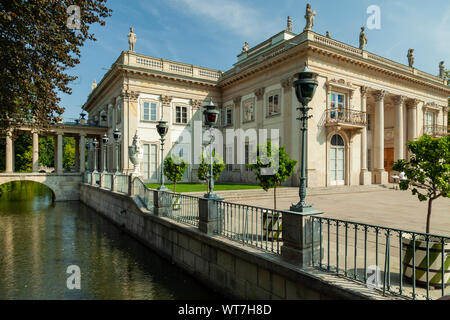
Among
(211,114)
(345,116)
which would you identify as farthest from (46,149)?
(211,114)

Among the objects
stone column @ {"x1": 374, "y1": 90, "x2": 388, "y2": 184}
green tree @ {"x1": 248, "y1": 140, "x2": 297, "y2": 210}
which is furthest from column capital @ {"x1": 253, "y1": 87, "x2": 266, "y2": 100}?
green tree @ {"x1": 248, "y1": 140, "x2": 297, "y2": 210}

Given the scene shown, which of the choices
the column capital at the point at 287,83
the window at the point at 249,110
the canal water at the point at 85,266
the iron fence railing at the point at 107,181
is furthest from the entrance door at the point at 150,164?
the column capital at the point at 287,83

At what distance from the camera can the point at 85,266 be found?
9.00 meters

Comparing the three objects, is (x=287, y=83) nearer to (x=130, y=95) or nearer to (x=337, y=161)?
(x=337, y=161)

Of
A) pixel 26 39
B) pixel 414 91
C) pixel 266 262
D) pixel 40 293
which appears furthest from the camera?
pixel 414 91

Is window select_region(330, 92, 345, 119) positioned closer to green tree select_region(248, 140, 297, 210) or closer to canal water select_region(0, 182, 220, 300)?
green tree select_region(248, 140, 297, 210)

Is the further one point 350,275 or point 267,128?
point 267,128

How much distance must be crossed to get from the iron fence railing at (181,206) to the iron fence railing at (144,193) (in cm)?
142

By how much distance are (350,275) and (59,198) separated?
27539 millimetres

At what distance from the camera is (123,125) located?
24.3 metres

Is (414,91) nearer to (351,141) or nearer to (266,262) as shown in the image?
(351,141)

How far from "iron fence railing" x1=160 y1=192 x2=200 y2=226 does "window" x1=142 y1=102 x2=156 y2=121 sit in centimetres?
1665

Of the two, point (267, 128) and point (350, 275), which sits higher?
point (267, 128)

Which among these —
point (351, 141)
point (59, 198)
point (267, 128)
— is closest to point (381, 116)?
point (351, 141)
